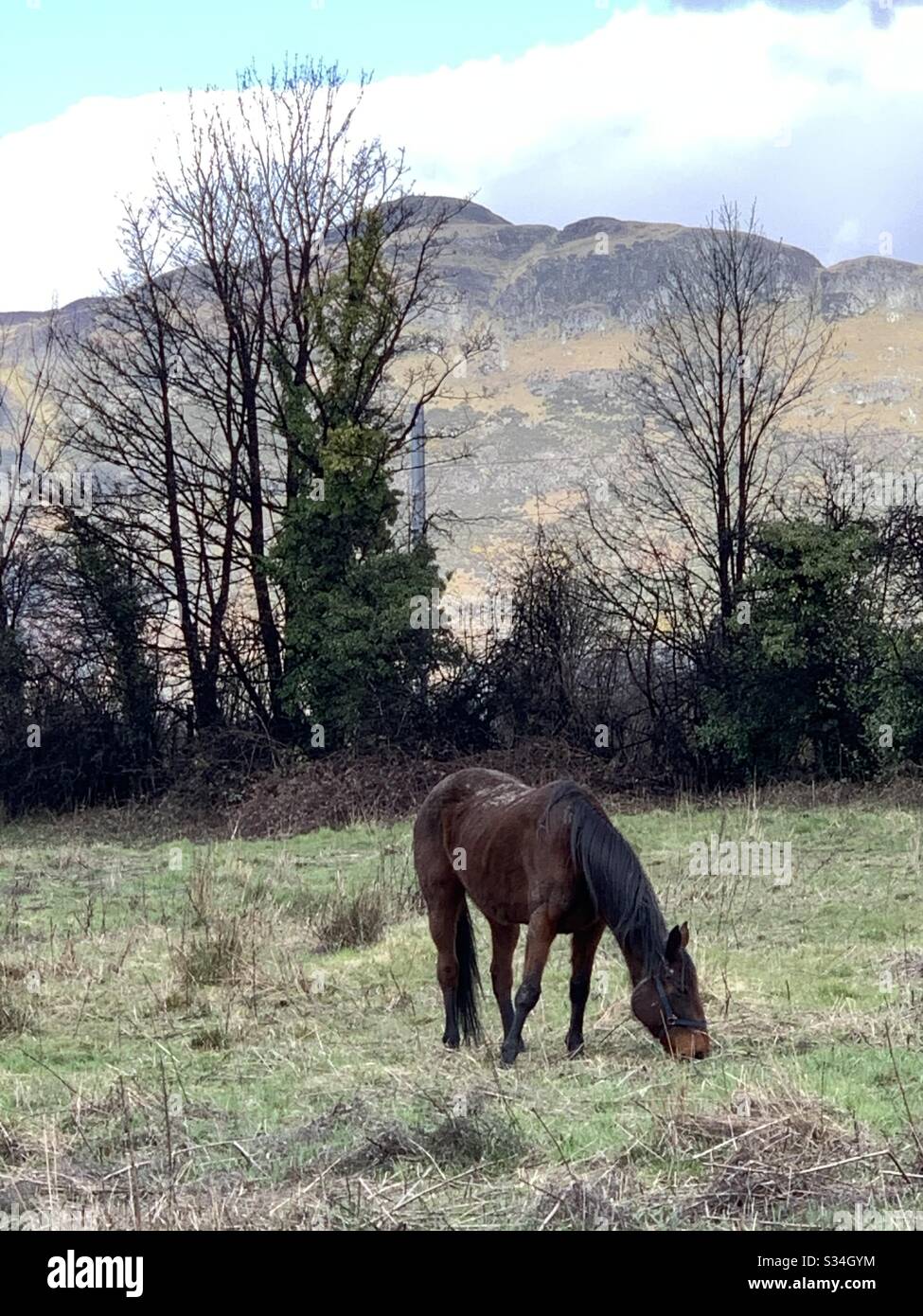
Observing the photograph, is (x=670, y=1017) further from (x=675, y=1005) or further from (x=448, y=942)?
(x=448, y=942)

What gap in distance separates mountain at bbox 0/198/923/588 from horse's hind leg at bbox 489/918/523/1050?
61778 mm

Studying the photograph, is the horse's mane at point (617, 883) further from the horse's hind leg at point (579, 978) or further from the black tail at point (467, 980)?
the black tail at point (467, 980)

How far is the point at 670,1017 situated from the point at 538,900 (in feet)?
3.52

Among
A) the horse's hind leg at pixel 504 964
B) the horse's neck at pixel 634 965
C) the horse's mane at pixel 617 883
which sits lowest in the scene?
the horse's hind leg at pixel 504 964

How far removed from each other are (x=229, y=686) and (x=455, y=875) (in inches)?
703

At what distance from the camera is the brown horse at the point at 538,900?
299 inches

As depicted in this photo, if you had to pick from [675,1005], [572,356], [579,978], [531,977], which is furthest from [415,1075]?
[572,356]

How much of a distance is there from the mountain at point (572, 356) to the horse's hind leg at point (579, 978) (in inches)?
2457

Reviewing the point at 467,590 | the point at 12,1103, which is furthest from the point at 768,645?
the point at 467,590

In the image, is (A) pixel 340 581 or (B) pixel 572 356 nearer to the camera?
(A) pixel 340 581

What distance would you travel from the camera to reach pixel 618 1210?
5191 millimetres

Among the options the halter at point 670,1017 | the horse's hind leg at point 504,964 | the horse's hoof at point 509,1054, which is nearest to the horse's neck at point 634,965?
the halter at point 670,1017

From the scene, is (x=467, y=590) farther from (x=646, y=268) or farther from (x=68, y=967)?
(x=68, y=967)

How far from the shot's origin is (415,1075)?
7668 millimetres
